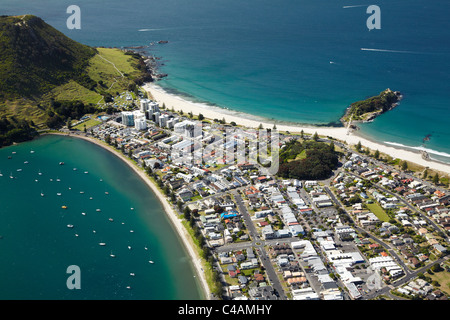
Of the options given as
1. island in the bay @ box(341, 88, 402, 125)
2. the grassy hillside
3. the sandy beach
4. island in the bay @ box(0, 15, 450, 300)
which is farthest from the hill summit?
island in the bay @ box(341, 88, 402, 125)

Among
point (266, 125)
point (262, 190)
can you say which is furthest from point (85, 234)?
point (266, 125)

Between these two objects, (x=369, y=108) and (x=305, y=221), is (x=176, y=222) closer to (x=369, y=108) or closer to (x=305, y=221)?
(x=305, y=221)

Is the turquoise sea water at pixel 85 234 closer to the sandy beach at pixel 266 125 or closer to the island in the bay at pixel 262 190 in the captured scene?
the island in the bay at pixel 262 190

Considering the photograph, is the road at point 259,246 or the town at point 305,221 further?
the town at point 305,221

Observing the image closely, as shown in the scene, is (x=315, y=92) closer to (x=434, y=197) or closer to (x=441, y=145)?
(x=441, y=145)

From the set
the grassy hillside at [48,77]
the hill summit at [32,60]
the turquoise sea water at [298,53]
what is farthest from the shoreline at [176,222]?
the turquoise sea water at [298,53]

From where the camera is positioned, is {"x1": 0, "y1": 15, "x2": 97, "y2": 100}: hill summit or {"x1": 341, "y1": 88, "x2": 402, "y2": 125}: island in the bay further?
{"x1": 0, "y1": 15, "x2": 97, "y2": 100}: hill summit

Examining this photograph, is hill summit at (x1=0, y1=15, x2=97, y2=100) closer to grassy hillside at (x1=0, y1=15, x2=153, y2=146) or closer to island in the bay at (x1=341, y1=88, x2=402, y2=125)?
grassy hillside at (x1=0, y1=15, x2=153, y2=146)
